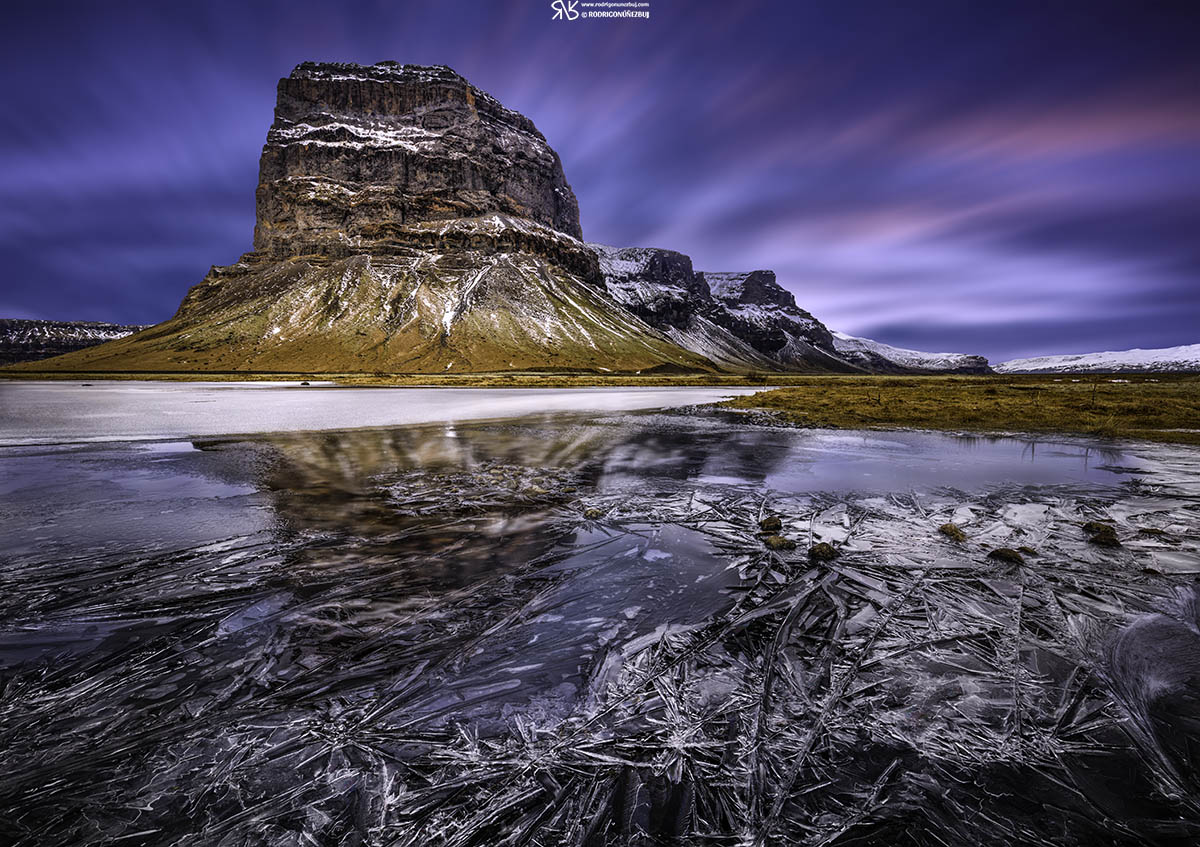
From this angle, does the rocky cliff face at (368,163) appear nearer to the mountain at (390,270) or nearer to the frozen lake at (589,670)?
the mountain at (390,270)

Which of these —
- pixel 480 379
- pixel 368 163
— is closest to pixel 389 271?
pixel 368 163

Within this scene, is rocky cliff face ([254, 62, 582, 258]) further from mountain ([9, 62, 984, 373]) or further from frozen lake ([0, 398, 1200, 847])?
frozen lake ([0, 398, 1200, 847])

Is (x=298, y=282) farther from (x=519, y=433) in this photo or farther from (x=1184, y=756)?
(x=1184, y=756)

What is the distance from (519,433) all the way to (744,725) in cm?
1673

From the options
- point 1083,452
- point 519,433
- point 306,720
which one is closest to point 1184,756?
point 306,720

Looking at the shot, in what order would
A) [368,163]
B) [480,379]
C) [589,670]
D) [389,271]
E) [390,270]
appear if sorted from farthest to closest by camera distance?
[368,163]
[390,270]
[389,271]
[480,379]
[589,670]

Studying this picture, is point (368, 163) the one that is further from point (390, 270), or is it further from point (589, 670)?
point (589, 670)

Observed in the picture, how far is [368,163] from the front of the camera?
183 m

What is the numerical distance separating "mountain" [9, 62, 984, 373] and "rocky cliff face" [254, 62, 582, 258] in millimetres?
542

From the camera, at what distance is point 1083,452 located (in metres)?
14.6

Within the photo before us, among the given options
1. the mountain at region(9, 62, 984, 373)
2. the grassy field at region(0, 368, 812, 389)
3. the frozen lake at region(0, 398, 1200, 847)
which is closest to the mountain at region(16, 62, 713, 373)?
the mountain at region(9, 62, 984, 373)

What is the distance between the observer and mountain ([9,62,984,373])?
428ft

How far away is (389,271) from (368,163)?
5969 cm

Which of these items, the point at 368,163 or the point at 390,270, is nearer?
the point at 390,270
